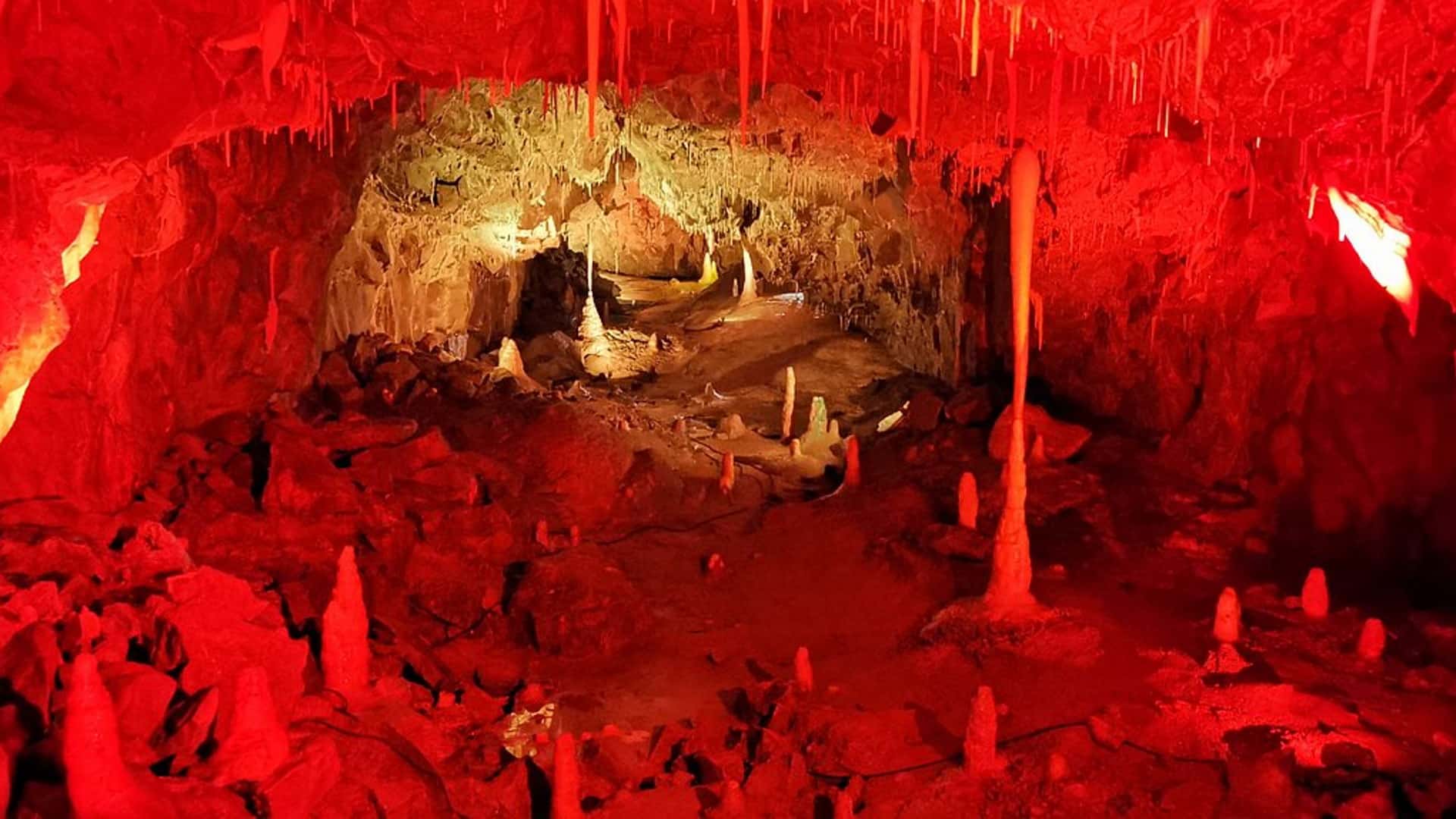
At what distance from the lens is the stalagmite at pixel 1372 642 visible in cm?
934

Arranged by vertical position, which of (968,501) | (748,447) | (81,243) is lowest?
(748,447)

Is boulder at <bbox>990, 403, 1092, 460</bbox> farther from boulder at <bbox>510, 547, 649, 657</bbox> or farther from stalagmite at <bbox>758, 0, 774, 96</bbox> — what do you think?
boulder at <bbox>510, 547, 649, 657</bbox>

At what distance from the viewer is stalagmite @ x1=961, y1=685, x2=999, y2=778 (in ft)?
25.6

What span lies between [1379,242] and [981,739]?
530 cm

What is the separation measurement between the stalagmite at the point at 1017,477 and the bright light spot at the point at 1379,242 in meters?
2.55

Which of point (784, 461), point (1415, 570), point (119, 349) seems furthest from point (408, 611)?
point (1415, 570)

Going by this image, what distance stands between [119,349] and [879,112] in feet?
24.8

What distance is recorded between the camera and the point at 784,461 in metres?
16.8

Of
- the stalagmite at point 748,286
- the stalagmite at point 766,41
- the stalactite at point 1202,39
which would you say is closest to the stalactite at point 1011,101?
the stalactite at point 1202,39

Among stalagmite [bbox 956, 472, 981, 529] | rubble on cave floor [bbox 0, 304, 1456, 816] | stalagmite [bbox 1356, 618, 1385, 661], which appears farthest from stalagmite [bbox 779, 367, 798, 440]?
stalagmite [bbox 1356, 618, 1385, 661]

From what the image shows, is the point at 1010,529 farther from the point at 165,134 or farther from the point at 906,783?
the point at 165,134

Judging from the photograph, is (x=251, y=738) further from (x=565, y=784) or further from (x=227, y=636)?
(x=565, y=784)

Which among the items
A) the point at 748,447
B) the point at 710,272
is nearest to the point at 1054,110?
the point at 748,447

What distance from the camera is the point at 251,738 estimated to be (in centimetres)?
682
